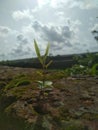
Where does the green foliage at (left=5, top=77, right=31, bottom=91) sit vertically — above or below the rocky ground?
above

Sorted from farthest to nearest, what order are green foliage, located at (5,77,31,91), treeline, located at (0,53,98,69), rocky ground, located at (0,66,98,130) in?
treeline, located at (0,53,98,69) → green foliage, located at (5,77,31,91) → rocky ground, located at (0,66,98,130)

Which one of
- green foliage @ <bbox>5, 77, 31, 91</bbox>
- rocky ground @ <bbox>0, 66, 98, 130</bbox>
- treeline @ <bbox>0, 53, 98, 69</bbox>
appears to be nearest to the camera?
rocky ground @ <bbox>0, 66, 98, 130</bbox>

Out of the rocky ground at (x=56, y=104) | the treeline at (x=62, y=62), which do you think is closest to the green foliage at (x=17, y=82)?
the rocky ground at (x=56, y=104)

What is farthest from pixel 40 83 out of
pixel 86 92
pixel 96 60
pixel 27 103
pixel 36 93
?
pixel 96 60

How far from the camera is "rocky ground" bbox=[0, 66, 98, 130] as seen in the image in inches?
84.0

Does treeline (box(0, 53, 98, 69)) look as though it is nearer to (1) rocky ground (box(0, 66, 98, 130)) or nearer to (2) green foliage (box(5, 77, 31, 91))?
(2) green foliage (box(5, 77, 31, 91))

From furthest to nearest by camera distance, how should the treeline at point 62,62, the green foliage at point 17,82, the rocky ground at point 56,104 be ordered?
the treeline at point 62,62, the green foliage at point 17,82, the rocky ground at point 56,104

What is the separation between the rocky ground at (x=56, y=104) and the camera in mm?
2135

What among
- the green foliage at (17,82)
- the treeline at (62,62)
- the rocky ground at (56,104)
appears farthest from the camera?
the treeline at (62,62)

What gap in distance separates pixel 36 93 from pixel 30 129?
109 cm

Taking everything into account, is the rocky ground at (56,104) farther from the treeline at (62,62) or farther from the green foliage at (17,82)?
the treeline at (62,62)

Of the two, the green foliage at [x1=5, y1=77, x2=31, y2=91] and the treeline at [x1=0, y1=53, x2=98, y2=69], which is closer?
the green foliage at [x1=5, y1=77, x2=31, y2=91]

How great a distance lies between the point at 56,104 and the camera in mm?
2654

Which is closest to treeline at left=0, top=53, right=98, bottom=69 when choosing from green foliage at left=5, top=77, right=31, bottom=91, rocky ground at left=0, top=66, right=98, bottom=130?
green foliage at left=5, top=77, right=31, bottom=91
